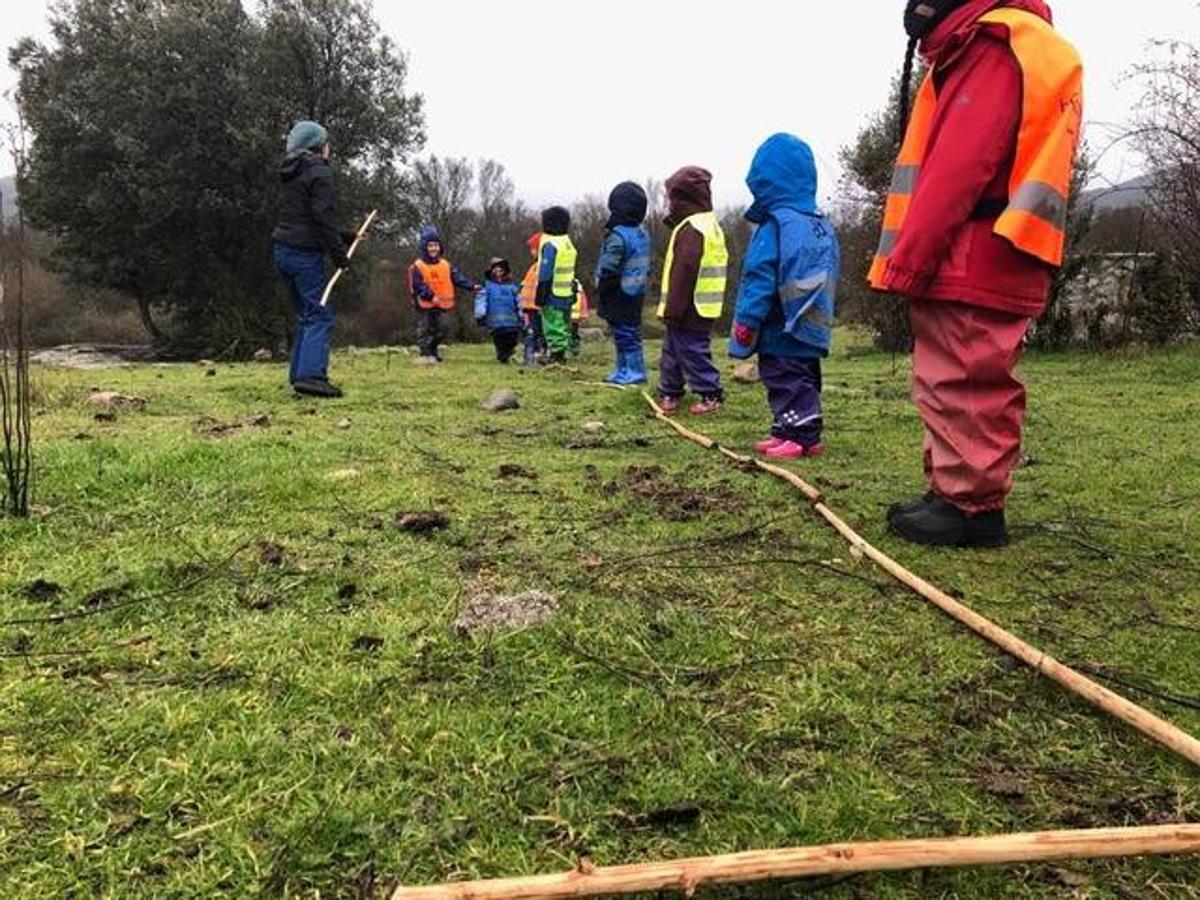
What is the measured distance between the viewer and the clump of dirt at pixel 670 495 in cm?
374

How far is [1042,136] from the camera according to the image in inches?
118

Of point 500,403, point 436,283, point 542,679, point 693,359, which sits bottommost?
point 542,679

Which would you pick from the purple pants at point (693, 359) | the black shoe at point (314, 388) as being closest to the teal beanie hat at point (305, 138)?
the black shoe at point (314, 388)

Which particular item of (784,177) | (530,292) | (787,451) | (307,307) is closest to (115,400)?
(307,307)

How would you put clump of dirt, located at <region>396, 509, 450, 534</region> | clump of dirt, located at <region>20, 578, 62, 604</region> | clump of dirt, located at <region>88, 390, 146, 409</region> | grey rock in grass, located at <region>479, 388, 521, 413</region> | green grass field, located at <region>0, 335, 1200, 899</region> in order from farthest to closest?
grey rock in grass, located at <region>479, 388, 521, 413</region> → clump of dirt, located at <region>88, 390, 146, 409</region> → clump of dirt, located at <region>396, 509, 450, 534</region> → clump of dirt, located at <region>20, 578, 62, 604</region> → green grass field, located at <region>0, 335, 1200, 899</region>

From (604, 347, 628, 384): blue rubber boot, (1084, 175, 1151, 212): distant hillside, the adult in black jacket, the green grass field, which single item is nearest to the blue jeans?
the adult in black jacket

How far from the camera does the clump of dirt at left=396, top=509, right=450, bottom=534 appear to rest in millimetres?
3398

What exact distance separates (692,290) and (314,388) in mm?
3250

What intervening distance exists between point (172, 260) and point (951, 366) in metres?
23.4

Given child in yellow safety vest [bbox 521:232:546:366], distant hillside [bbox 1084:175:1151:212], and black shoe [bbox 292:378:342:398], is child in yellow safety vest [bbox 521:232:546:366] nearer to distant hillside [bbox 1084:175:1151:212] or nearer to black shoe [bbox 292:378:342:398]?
black shoe [bbox 292:378:342:398]

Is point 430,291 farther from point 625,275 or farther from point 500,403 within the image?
point 500,403

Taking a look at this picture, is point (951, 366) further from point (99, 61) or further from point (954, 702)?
point (99, 61)

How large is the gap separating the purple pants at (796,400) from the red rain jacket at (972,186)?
194 centimetres

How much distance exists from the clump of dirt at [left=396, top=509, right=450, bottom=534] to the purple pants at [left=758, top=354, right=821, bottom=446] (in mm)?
2420
